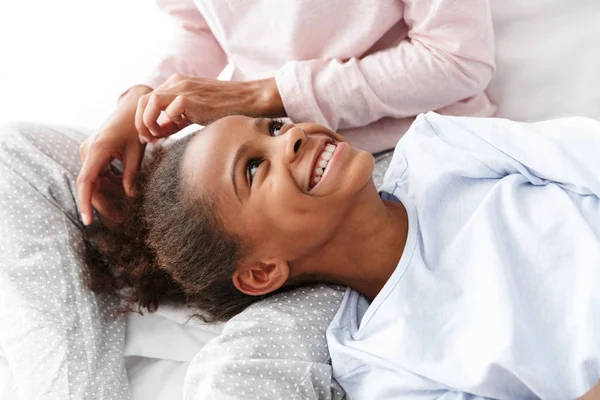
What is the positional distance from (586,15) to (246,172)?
31.5 inches

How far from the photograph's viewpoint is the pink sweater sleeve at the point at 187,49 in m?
1.46

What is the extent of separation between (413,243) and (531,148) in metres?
0.26

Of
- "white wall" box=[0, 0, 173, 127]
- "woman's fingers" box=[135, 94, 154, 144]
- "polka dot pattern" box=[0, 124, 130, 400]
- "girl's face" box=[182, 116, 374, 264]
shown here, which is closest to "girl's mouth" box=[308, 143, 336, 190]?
"girl's face" box=[182, 116, 374, 264]

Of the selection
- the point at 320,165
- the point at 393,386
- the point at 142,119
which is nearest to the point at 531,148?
the point at 320,165

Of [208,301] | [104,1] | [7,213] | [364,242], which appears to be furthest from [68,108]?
[364,242]

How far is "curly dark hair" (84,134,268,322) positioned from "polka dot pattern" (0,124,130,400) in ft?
0.17

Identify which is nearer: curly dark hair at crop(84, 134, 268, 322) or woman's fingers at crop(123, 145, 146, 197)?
curly dark hair at crop(84, 134, 268, 322)

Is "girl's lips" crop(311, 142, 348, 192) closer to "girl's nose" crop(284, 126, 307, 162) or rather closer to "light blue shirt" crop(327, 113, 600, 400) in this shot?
"girl's nose" crop(284, 126, 307, 162)

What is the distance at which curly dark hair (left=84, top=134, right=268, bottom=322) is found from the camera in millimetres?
1132

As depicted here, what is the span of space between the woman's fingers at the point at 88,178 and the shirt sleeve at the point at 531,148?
617mm

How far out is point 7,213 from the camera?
1.28 m

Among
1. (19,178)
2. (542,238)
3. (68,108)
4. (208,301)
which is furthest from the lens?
(68,108)

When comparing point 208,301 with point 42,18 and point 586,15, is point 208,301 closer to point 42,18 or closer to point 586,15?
point 586,15

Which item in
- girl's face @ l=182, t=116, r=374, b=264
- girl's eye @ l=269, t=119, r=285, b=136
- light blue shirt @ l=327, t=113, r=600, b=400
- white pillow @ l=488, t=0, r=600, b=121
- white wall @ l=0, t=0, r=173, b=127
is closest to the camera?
light blue shirt @ l=327, t=113, r=600, b=400
